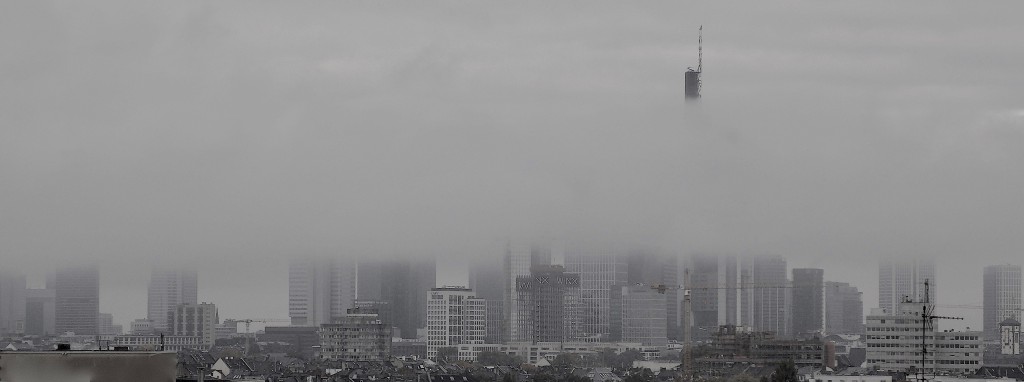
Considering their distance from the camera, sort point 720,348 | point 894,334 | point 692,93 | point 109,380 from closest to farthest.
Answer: point 109,380 → point 894,334 → point 720,348 → point 692,93

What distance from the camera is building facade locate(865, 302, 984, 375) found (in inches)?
5822

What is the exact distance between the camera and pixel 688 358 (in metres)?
177

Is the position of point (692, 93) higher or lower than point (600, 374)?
higher

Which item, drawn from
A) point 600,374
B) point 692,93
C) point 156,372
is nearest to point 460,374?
point 600,374

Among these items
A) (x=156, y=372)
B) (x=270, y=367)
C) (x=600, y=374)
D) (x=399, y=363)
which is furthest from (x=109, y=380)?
(x=399, y=363)

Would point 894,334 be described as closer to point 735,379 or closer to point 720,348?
point 720,348

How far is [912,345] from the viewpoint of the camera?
15438 centimetres

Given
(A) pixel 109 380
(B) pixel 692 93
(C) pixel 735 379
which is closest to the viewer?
(A) pixel 109 380

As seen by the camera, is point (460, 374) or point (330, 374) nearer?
point (330, 374)

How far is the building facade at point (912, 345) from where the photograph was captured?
147875 millimetres

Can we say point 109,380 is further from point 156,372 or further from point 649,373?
point 649,373

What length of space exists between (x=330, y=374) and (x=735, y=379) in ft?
93.7

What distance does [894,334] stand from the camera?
Answer: 15738cm

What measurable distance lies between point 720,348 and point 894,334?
16764 millimetres
